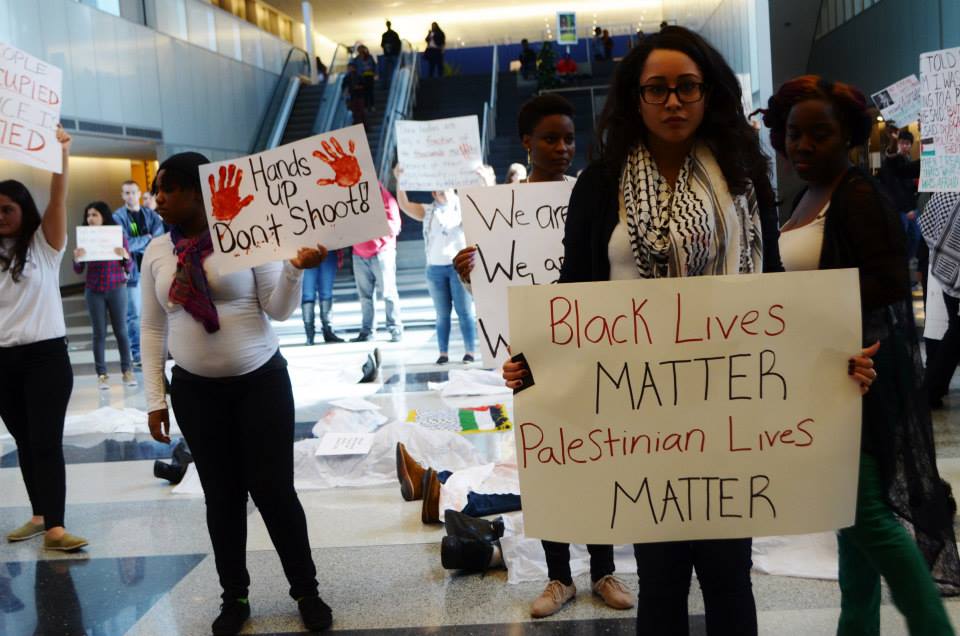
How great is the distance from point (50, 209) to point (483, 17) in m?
33.7

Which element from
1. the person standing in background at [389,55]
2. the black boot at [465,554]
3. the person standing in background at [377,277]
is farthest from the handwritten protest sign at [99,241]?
the person standing in background at [389,55]

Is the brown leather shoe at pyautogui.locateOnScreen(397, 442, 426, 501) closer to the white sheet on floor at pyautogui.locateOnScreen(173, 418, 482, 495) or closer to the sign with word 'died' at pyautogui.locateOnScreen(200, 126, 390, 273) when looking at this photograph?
the white sheet on floor at pyautogui.locateOnScreen(173, 418, 482, 495)

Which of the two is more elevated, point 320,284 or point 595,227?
point 595,227

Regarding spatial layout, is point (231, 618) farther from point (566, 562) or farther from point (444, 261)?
point (444, 261)

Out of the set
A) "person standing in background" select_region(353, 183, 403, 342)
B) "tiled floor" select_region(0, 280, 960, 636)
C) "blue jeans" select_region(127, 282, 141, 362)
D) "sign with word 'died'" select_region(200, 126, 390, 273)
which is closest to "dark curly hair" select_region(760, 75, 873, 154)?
"sign with word 'died'" select_region(200, 126, 390, 273)

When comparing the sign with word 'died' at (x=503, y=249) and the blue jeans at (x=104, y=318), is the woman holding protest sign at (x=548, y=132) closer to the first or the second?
the sign with word 'died' at (x=503, y=249)

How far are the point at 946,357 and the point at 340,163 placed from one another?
3.94m

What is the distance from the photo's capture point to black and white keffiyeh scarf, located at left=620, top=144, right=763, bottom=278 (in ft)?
6.59

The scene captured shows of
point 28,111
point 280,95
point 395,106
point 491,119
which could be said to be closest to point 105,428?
point 28,111

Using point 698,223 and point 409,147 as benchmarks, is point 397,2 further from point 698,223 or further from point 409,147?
point 698,223

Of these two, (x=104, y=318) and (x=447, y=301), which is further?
(x=104, y=318)

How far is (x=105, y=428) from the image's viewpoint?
6703 mm

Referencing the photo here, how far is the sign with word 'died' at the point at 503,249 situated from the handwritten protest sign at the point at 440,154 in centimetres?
470

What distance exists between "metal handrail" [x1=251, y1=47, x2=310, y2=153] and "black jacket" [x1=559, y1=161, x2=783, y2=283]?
2058 centimetres
